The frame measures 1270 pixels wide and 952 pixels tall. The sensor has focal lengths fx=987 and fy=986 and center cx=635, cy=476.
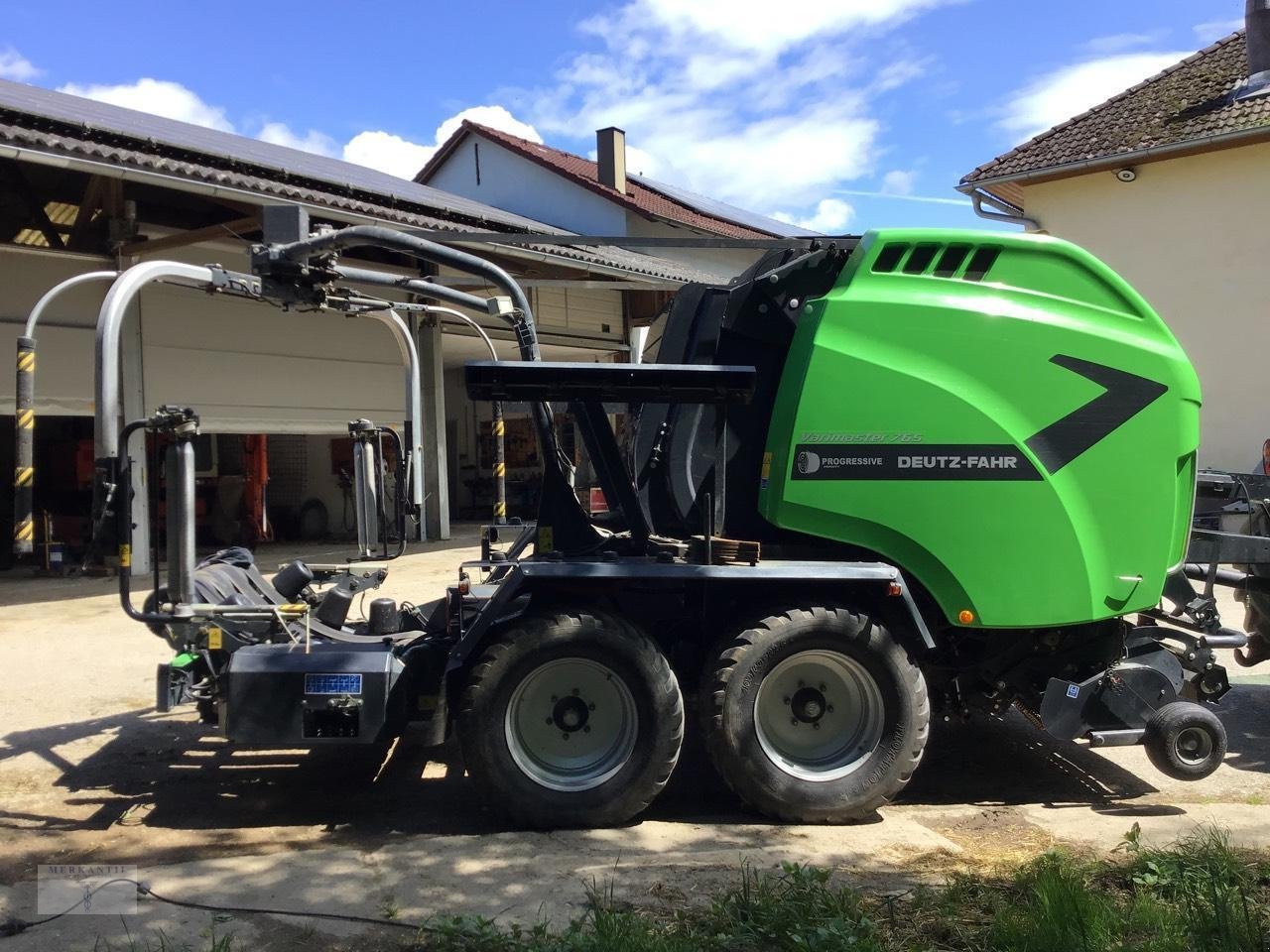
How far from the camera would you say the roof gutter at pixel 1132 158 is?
13.7 m

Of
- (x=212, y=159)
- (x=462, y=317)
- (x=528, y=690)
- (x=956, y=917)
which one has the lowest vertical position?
(x=956, y=917)

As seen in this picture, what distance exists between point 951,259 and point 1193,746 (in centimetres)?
250

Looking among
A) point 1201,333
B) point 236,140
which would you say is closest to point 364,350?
point 236,140

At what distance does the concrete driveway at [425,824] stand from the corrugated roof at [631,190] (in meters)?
20.2

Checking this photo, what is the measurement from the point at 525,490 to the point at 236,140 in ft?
23.6

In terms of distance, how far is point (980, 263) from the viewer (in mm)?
4539

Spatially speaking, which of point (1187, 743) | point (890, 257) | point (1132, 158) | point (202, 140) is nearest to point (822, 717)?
point (1187, 743)

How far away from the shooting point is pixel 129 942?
10.4 ft

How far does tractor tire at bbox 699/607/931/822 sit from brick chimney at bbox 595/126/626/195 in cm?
2308

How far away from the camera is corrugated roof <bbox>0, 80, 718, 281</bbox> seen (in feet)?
A: 30.6

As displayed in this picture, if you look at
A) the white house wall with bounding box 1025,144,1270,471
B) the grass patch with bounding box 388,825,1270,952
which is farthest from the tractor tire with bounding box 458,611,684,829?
the white house wall with bounding box 1025,144,1270,471

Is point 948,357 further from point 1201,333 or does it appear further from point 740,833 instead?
point 1201,333

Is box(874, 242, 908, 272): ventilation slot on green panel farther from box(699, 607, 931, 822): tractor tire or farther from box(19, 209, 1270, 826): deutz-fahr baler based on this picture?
box(699, 607, 931, 822): tractor tire

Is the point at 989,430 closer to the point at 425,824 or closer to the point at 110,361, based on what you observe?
the point at 425,824
